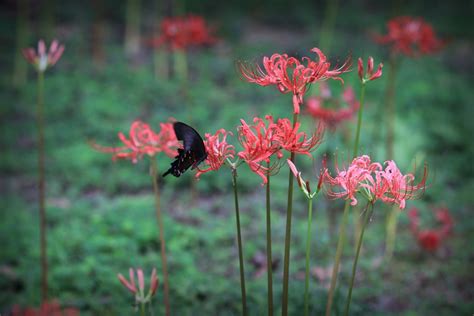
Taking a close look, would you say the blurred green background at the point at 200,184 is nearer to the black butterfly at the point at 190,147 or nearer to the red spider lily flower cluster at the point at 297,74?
the red spider lily flower cluster at the point at 297,74

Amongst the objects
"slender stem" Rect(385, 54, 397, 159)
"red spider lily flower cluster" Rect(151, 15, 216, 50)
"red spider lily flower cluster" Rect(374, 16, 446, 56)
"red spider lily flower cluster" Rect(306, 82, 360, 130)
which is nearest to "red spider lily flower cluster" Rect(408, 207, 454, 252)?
"slender stem" Rect(385, 54, 397, 159)

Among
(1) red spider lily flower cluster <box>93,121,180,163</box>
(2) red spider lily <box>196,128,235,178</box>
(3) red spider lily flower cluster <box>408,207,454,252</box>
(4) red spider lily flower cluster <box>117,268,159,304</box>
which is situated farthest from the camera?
(3) red spider lily flower cluster <box>408,207,454,252</box>

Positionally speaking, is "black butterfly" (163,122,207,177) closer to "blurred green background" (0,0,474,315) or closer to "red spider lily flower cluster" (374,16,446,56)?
"blurred green background" (0,0,474,315)

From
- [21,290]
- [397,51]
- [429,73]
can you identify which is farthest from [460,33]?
[21,290]

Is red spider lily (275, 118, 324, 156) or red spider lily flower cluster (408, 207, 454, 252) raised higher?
red spider lily (275, 118, 324, 156)

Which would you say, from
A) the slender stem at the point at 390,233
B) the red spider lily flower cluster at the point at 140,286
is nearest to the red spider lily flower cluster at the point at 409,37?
the slender stem at the point at 390,233

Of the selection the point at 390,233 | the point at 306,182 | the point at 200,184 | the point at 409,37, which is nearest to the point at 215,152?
the point at 306,182

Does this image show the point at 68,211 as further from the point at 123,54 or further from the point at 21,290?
the point at 123,54

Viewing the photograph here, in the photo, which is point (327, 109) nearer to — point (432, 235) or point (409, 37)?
point (409, 37)

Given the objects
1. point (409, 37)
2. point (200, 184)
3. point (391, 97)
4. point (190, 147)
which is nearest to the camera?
point (190, 147)
